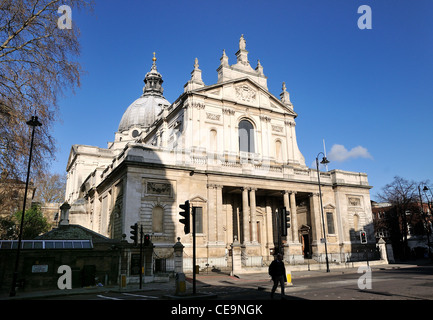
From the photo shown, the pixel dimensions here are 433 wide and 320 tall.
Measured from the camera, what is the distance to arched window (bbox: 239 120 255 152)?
39.7 m

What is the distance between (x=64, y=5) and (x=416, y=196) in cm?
5274

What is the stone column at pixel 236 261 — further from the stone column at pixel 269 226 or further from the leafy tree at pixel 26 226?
the leafy tree at pixel 26 226

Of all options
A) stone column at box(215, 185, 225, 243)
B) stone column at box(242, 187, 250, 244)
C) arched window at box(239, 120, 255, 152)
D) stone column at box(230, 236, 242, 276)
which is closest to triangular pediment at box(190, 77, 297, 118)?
arched window at box(239, 120, 255, 152)

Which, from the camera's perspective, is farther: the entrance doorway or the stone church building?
the entrance doorway

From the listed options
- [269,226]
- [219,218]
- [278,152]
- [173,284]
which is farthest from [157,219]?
[278,152]

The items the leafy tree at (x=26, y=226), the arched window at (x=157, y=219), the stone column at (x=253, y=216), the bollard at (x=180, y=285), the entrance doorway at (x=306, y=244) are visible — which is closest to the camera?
the bollard at (x=180, y=285)

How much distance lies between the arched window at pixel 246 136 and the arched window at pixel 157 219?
1281cm

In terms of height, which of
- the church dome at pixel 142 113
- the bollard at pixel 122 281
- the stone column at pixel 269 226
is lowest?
the bollard at pixel 122 281

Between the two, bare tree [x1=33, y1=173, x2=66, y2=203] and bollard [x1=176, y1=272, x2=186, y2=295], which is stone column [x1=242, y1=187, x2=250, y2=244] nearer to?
bollard [x1=176, y1=272, x2=186, y2=295]

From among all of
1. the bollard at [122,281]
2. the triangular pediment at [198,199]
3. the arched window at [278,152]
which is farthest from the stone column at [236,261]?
the arched window at [278,152]

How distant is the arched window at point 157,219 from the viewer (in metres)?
30.5

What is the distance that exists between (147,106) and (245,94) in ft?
132

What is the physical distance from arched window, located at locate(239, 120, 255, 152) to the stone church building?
116 millimetres

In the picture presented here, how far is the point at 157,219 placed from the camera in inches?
1209
